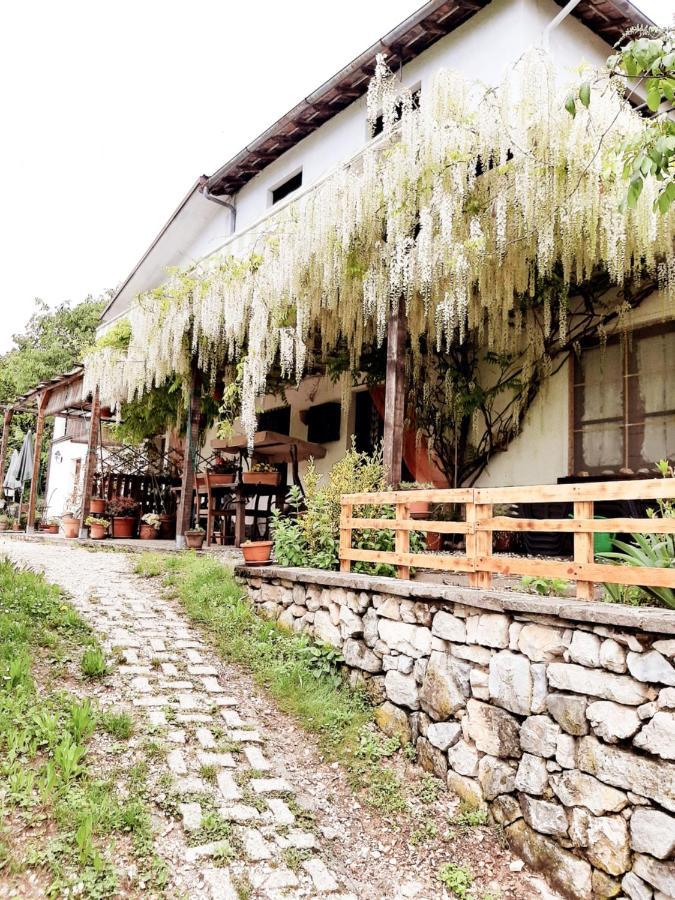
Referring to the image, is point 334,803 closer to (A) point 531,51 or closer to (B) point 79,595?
(B) point 79,595

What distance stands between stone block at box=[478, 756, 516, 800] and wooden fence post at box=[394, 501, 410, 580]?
104 centimetres

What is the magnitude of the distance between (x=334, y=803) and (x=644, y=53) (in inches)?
120

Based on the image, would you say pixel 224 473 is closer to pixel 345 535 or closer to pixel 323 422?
pixel 323 422

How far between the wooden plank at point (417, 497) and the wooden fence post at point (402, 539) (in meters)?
0.05

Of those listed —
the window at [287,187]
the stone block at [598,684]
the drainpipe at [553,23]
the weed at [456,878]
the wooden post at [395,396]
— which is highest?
the window at [287,187]

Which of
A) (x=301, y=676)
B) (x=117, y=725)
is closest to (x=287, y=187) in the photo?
(x=301, y=676)

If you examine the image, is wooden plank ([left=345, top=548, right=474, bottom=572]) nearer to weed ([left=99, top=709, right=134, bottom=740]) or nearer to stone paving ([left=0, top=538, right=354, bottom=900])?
stone paving ([left=0, top=538, right=354, bottom=900])

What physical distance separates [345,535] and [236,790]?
1.68m

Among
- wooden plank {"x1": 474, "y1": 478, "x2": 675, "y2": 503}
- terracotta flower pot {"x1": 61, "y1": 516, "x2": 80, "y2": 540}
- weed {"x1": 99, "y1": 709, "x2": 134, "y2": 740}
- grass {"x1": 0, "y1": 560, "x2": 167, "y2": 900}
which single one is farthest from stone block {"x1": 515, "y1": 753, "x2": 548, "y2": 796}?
terracotta flower pot {"x1": 61, "y1": 516, "x2": 80, "y2": 540}

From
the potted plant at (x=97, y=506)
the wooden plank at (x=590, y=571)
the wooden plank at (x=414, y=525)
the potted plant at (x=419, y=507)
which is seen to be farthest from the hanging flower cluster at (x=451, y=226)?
the potted plant at (x=97, y=506)

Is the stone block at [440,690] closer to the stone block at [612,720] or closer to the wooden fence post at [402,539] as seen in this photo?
the wooden fence post at [402,539]

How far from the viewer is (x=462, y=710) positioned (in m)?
3.07

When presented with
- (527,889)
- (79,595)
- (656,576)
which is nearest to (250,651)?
(79,595)

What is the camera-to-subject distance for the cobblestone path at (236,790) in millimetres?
2375
